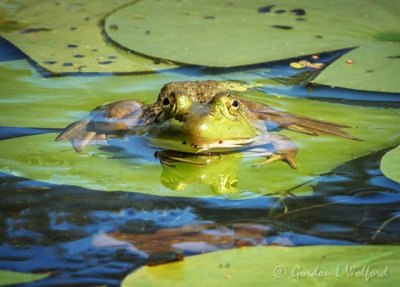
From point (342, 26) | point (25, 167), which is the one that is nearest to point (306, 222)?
point (25, 167)

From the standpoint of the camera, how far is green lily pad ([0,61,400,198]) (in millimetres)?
3191

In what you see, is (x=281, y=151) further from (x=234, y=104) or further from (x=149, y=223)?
(x=149, y=223)

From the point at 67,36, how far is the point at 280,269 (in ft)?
11.9

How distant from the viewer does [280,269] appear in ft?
7.41

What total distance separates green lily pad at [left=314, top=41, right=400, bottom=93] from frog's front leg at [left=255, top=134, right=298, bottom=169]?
841mm

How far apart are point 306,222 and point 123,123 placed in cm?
168

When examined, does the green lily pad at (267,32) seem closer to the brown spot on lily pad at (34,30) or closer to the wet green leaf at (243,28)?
the wet green leaf at (243,28)

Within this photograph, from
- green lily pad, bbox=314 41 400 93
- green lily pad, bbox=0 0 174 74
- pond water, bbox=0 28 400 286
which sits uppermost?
pond water, bbox=0 28 400 286

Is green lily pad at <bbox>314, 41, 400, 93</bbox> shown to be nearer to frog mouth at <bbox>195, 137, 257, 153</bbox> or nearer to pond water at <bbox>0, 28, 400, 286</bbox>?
pond water at <bbox>0, 28, 400, 286</bbox>

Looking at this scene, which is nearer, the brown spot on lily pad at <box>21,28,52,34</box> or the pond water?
the pond water

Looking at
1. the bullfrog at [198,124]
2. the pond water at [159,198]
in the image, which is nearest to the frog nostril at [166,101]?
the bullfrog at [198,124]

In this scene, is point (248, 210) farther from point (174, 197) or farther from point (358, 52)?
Answer: point (358, 52)

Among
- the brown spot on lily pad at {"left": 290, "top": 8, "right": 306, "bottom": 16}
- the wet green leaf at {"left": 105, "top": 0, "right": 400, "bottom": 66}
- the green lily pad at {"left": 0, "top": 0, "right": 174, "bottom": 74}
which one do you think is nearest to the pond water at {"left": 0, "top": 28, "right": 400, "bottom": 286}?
the green lily pad at {"left": 0, "top": 0, "right": 174, "bottom": 74}

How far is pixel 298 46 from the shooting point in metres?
5.04
